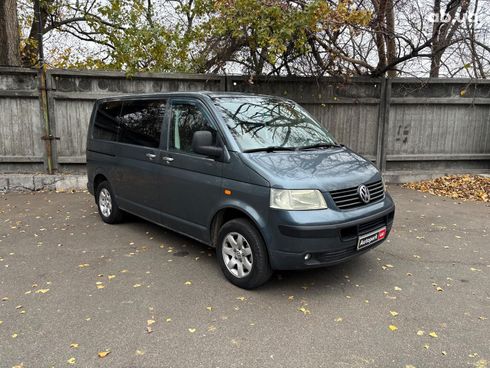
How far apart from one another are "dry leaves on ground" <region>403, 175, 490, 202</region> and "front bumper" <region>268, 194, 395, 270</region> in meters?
5.31

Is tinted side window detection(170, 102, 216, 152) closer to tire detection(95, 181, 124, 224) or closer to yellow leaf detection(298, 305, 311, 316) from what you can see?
tire detection(95, 181, 124, 224)

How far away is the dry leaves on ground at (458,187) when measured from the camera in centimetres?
788

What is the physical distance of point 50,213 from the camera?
21.9ft

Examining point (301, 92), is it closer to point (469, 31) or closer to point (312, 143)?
point (469, 31)

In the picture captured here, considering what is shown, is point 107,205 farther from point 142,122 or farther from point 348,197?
point 348,197

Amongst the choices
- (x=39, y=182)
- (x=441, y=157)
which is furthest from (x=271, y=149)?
(x=441, y=157)

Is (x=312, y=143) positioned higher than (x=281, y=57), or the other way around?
(x=281, y=57)

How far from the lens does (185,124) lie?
4.46m

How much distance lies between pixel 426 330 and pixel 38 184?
25.1ft

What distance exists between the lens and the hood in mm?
3496

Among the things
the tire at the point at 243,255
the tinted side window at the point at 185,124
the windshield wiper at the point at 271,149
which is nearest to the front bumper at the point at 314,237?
the tire at the point at 243,255

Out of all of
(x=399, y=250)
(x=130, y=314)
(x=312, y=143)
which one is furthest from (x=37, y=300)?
(x=399, y=250)

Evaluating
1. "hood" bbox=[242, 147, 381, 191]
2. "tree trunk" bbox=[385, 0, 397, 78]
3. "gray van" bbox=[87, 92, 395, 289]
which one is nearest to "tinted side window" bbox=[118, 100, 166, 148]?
"gray van" bbox=[87, 92, 395, 289]

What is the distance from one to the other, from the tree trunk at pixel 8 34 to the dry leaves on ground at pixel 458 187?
30.4ft
